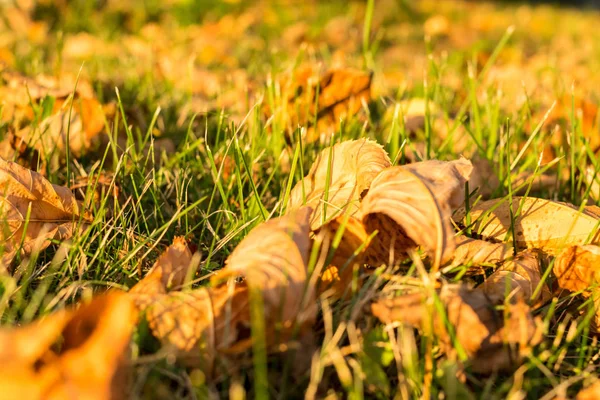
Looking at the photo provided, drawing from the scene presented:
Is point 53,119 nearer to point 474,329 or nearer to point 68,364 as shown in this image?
point 68,364

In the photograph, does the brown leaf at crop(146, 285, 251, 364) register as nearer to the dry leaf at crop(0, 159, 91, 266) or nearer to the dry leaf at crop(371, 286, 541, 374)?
the dry leaf at crop(371, 286, 541, 374)

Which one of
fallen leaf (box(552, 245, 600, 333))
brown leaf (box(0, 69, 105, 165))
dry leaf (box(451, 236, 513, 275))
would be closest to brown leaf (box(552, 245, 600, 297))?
fallen leaf (box(552, 245, 600, 333))

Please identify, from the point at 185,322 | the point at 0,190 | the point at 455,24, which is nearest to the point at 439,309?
the point at 185,322

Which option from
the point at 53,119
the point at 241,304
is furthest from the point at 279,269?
the point at 53,119

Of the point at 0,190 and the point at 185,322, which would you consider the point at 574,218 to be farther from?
the point at 0,190

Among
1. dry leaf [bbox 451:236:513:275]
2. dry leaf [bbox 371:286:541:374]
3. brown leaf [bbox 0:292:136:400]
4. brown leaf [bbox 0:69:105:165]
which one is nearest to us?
brown leaf [bbox 0:292:136:400]

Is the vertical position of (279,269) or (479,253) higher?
(279,269)
